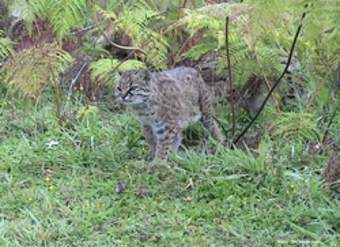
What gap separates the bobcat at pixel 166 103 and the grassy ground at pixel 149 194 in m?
0.17

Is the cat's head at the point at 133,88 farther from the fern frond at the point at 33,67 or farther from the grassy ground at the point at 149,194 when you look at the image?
the fern frond at the point at 33,67

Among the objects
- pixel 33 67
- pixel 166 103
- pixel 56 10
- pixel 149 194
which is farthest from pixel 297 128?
pixel 33 67

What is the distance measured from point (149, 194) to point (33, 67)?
5.26ft

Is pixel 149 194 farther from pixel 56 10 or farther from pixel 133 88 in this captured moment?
pixel 56 10

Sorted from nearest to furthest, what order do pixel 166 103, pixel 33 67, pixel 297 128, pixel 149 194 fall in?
pixel 149 194, pixel 297 128, pixel 166 103, pixel 33 67

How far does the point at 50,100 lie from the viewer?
7.43 meters

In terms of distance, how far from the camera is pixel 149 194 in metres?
5.36

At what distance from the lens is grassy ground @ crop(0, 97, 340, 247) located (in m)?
4.73

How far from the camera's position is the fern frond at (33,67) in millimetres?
6285

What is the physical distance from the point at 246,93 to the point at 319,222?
2.28 metres

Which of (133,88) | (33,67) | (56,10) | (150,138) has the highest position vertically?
(56,10)

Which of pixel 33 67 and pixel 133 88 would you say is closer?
pixel 133 88

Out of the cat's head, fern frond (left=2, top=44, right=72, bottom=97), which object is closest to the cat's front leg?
the cat's head

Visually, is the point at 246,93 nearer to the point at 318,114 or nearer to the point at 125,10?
the point at 318,114
